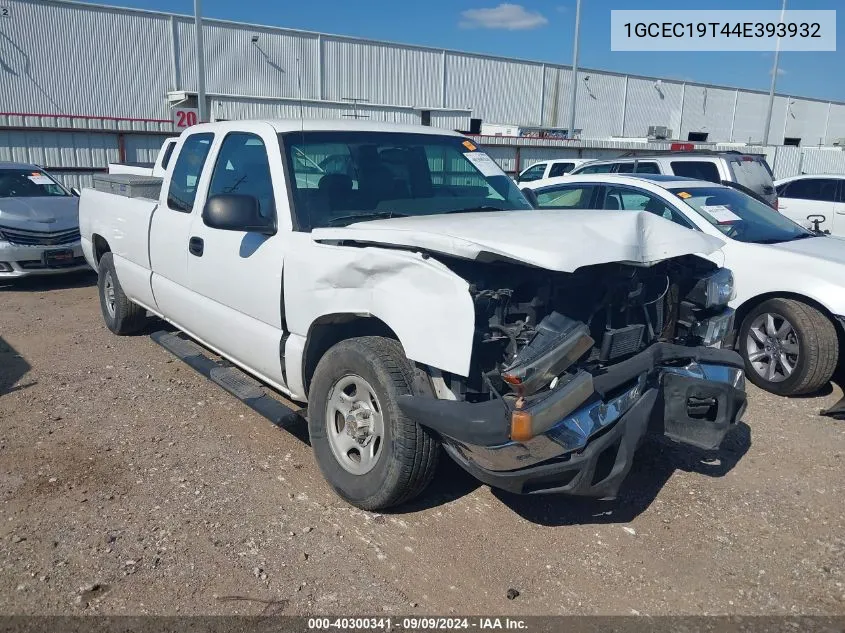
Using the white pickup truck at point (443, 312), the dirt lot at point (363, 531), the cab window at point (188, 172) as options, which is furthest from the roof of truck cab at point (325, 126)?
the dirt lot at point (363, 531)

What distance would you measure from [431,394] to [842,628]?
1.95 m

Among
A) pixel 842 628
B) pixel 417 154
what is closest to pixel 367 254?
pixel 417 154

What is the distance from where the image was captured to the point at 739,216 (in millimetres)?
6445

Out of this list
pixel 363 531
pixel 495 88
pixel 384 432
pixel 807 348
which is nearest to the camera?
pixel 384 432

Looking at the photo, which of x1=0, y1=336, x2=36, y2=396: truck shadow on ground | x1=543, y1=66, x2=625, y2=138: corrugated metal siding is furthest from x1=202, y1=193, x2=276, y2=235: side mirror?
x1=543, y1=66, x2=625, y2=138: corrugated metal siding

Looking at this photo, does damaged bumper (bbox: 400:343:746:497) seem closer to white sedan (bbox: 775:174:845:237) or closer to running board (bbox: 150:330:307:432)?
running board (bbox: 150:330:307:432)

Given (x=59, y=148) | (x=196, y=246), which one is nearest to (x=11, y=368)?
(x=196, y=246)

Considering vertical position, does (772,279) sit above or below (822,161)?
below

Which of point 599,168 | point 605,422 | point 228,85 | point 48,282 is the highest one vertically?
point 228,85

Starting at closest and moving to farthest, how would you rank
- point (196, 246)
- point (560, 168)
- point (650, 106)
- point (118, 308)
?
point (196, 246) → point (118, 308) → point (560, 168) → point (650, 106)

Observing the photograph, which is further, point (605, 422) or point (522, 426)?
point (605, 422)

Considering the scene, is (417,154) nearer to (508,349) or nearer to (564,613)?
(508,349)

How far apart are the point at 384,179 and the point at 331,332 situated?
1081 millimetres

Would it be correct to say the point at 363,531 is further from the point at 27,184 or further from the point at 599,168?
the point at 599,168
